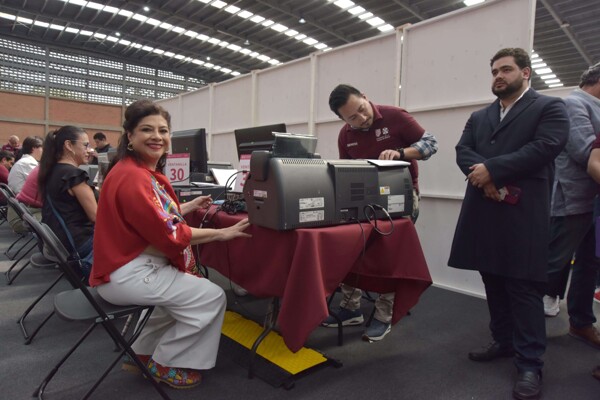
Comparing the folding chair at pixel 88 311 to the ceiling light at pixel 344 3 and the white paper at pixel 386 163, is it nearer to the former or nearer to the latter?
the white paper at pixel 386 163

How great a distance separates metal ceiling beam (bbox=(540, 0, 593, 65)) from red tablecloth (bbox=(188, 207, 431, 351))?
6052 millimetres

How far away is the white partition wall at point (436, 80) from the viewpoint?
256cm

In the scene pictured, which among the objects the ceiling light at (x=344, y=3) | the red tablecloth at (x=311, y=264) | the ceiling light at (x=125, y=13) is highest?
the ceiling light at (x=125, y=13)

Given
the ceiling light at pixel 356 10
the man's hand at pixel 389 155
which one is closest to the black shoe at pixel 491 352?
the man's hand at pixel 389 155

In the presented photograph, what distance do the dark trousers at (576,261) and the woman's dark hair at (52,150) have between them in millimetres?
2774

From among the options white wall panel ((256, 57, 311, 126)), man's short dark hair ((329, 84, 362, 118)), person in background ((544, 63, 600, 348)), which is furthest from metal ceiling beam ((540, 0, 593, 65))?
man's short dark hair ((329, 84, 362, 118))

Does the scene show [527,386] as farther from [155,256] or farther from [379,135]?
[155,256]

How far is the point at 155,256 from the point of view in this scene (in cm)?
139

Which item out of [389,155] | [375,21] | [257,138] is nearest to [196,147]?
[257,138]

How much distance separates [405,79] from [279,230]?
2.32m

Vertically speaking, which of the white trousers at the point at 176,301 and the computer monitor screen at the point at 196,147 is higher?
the computer monitor screen at the point at 196,147

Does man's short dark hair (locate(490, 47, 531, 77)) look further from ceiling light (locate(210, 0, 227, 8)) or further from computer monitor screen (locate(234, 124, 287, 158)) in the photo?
ceiling light (locate(210, 0, 227, 8))

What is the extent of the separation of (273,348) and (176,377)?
1.53 ft

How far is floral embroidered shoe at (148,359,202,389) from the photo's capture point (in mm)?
1480
